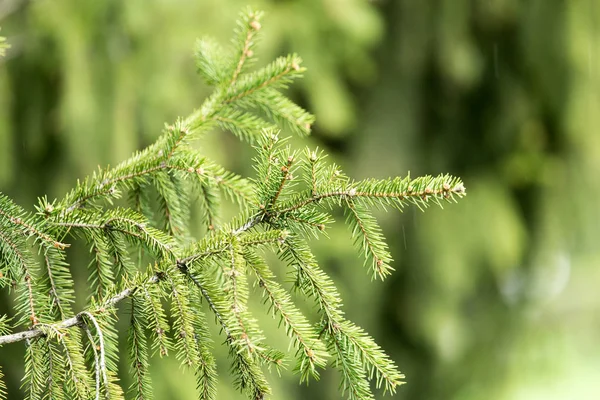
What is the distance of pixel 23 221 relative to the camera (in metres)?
0.96

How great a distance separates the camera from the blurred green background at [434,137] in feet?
7.08

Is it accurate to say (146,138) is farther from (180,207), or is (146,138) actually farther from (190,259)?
(190,259)

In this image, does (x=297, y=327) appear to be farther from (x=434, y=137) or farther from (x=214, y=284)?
(x=434, y=137)

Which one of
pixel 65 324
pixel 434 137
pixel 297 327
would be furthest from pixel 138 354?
A: pixel 434 137

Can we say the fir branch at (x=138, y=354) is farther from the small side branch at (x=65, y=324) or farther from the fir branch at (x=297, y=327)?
the fir branch at (x=297, y=327)

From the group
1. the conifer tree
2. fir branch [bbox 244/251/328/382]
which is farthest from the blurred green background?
fir branch [bbox 244/251/328/382]

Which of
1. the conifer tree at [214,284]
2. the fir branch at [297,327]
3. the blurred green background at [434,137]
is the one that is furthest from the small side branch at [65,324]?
the blurred green background at [434,137]

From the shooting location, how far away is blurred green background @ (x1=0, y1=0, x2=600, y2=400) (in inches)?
85.0

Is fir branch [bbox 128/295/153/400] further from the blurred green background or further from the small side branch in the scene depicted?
the blurred green background

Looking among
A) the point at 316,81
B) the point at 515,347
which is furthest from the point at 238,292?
the point at 515,347

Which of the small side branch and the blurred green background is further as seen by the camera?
the blurred green background

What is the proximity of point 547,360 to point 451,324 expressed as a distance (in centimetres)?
53

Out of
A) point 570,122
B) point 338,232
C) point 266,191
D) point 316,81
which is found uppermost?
point 570,122

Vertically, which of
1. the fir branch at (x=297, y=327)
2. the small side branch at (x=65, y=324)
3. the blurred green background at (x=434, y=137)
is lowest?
the small side branch at (x=65, y=324)
